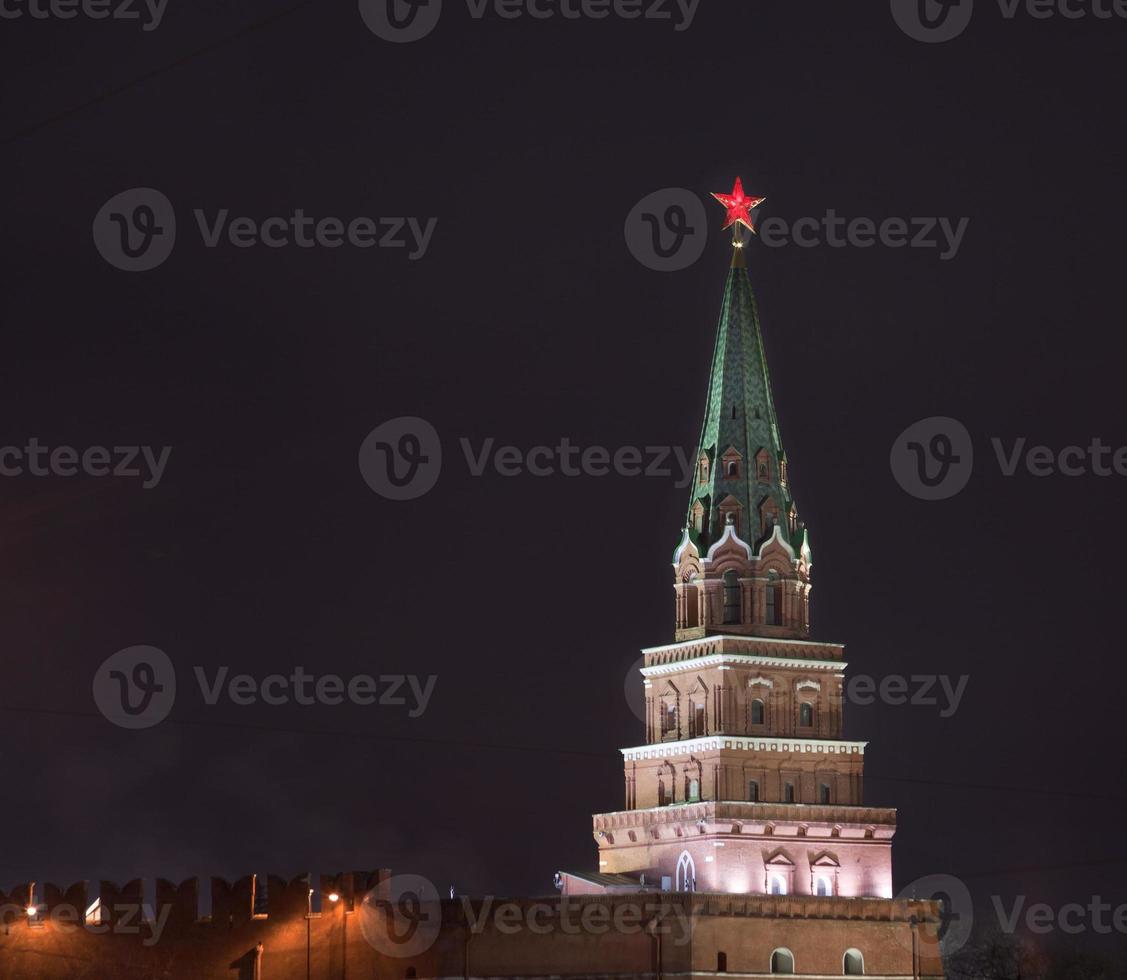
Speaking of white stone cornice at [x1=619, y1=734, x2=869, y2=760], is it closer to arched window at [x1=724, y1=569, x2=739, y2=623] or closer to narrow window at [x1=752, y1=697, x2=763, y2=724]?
narrow window at [x1=752, y1=697, x2=763, y2=724]

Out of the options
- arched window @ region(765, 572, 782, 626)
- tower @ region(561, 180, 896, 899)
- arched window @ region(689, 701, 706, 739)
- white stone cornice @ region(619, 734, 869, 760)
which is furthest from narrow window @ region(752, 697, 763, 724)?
arched window @ region(765, 572, 782, 626)

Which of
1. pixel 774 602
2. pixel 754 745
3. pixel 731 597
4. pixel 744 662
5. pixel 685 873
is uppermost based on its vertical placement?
pixel 731 597

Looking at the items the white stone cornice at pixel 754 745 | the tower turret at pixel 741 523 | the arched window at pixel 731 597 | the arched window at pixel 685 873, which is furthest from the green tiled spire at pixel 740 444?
the arched window at pixel 685 873

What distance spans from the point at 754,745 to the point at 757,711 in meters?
1.79

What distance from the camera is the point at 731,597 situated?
110 m

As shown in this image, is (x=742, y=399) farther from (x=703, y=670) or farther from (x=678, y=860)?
(x=678, y=860)

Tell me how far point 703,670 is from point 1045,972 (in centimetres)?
2642

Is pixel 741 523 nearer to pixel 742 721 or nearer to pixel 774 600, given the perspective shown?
pixel 774 600

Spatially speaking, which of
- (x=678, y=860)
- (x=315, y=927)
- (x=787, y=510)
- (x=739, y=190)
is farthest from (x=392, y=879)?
(x=739, y=190)

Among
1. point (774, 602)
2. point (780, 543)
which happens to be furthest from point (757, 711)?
point (780, 543)

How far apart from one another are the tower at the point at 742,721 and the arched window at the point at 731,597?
0.06m

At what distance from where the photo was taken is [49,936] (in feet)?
318

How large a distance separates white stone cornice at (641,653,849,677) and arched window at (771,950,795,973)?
41.0 feet

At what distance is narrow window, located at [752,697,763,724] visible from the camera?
109 m
